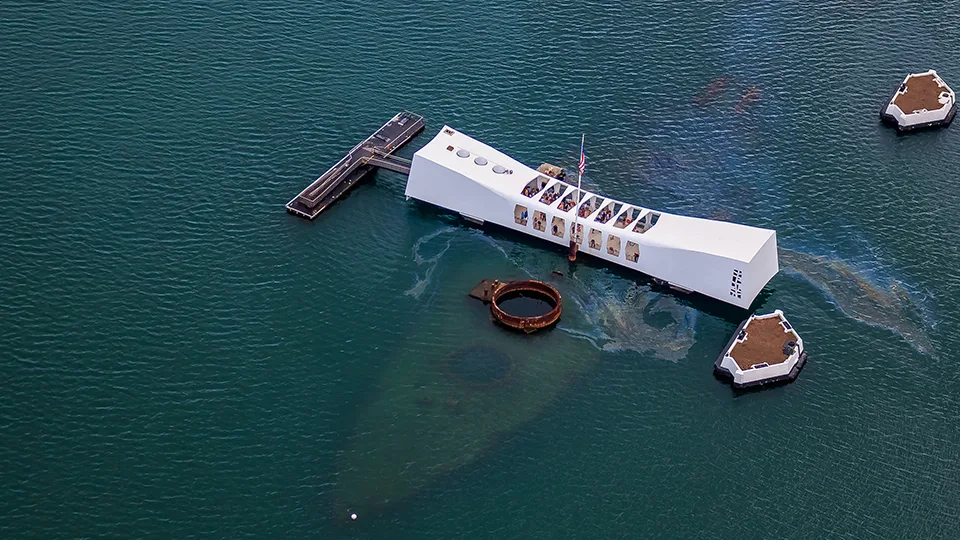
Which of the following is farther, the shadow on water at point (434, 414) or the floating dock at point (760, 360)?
the floating dock at point (760, 360)

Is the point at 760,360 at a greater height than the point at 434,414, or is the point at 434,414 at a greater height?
the point at 760,360

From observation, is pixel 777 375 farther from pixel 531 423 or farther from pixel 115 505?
pixel 115 505

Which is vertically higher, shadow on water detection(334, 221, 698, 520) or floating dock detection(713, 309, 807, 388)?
floating dock detection(713, 309, 807, 388)

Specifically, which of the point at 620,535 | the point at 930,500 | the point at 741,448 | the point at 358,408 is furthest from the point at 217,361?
the point at 930,500

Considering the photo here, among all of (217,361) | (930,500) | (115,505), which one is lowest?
(115,505)

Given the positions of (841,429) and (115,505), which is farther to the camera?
(841,429)

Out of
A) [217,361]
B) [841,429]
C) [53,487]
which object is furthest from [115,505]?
[841,429]

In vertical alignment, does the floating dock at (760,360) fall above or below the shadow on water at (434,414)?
above

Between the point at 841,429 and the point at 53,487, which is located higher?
the point at 841,429

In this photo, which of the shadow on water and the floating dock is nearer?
the shadow on water

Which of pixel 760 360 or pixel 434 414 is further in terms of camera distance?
pixel 760 360

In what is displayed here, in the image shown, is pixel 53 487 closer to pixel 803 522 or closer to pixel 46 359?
pixel 46 359
